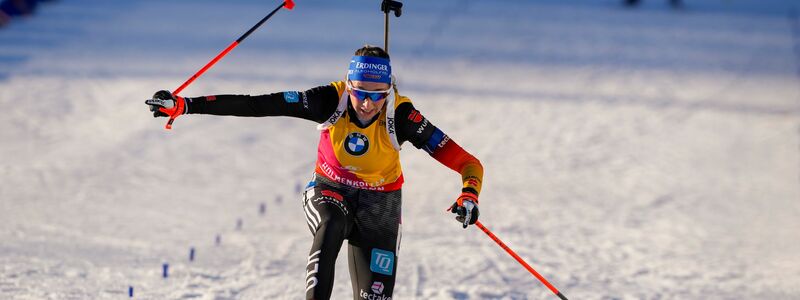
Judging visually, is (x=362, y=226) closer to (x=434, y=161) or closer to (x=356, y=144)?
(x=356, y=144)

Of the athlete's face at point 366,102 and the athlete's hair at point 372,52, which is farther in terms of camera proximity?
the athlete's hair at point 372,52

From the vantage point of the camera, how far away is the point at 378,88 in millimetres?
4883

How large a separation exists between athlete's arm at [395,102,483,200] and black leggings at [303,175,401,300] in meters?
0.33

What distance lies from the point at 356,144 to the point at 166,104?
37.7 inches

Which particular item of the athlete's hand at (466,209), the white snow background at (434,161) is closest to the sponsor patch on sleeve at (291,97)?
the athlete's hand at (466,209)

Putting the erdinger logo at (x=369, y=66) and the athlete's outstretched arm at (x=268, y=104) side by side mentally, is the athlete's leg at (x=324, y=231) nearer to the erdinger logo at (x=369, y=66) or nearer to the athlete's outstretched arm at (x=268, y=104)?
the athlete's outstretched arm at (x=268, y=104)

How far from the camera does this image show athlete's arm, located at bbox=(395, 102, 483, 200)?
5.00 metres

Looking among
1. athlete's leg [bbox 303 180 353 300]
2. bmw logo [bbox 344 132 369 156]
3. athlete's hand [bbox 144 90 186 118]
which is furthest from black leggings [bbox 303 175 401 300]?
athlete's hand [bbox 144 90 186 118]

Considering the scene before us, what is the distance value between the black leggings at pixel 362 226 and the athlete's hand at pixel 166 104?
82 centimetres

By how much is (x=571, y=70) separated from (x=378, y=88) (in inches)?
414

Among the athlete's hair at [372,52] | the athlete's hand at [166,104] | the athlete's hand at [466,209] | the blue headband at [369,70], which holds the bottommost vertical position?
the athlete's hand at [466,209]

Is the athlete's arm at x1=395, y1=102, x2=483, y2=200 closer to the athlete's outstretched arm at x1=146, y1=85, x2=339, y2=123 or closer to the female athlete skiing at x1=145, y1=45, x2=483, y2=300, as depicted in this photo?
the female athlete skiing at x1=145, y1=45, x2=483, y2=300

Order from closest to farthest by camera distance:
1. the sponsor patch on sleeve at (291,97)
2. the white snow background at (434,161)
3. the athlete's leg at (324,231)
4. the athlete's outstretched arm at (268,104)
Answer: the athlete's leg at (324,231) < the athlete's outstretched arm at (268,104) < the sponsor patch on sleeve at (291,97) < the white snow background at (434,161)

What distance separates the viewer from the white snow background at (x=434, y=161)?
7449mm
